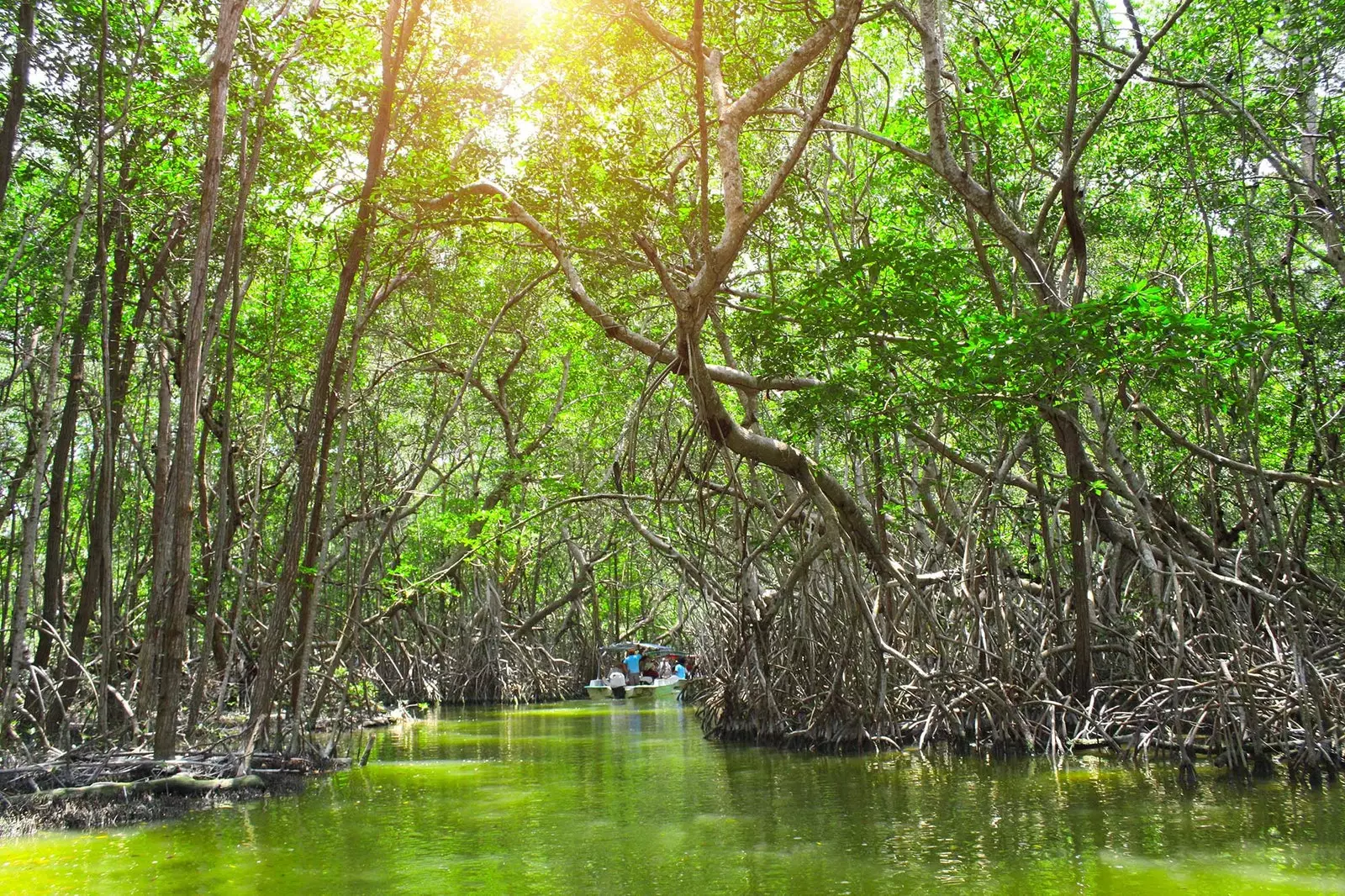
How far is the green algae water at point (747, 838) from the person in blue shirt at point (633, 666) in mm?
16956

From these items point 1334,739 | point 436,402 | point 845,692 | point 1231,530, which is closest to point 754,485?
point 845,692

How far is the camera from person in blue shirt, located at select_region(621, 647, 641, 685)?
2454 centimetres

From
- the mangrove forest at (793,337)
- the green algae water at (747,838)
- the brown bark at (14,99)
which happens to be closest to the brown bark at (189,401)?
the mangrove forest at (793,337)

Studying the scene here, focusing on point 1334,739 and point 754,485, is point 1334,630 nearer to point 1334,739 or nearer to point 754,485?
point 1334,739

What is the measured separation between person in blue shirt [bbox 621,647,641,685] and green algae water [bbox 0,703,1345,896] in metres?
17.0

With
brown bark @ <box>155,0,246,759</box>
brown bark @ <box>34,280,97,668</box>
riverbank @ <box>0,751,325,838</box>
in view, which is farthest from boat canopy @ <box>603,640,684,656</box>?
brown bark @ <box>155,0,246,759</box>

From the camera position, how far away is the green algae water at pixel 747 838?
4172 mm

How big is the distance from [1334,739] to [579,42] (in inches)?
269

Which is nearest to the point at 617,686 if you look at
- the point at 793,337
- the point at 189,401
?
the point at 793,337

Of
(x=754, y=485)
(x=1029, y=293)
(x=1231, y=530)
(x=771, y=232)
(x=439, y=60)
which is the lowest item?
(x=1231, y=530)

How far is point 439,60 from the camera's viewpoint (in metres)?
7.78

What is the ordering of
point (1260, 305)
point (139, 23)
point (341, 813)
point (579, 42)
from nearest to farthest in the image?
point (341, 813)
point (579, 42)
point (139, 23)
point (1260, 305)

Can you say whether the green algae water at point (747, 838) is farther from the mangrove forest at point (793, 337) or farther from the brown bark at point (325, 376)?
the brown bark at point (325, 376)

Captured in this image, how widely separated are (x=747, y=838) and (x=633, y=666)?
21386 millimetres
